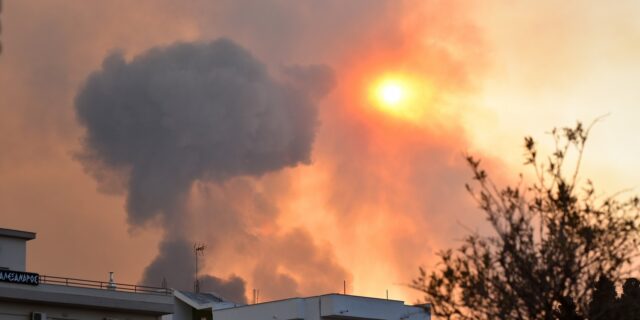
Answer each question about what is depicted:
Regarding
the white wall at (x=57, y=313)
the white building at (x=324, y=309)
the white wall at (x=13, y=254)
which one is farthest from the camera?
the white building at (x=324, y=309)

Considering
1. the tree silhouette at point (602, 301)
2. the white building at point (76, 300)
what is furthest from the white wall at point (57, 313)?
the tree silhouette at point (602, 301)

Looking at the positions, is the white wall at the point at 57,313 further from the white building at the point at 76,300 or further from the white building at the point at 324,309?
the white building at the point at 324,309

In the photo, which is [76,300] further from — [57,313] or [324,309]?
[324,309]

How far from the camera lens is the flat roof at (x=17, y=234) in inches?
2576

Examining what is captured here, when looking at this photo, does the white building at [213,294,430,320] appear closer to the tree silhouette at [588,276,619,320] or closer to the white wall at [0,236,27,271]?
the white wall at [0,236,27,271]

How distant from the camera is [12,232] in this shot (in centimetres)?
6562

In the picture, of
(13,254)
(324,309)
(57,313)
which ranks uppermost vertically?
(13,254)

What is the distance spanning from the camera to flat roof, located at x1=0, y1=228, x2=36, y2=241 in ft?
215

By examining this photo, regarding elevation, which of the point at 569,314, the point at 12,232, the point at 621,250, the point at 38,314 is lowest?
the point at 569,314

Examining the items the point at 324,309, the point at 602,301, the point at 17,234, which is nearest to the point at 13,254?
the point at 17,234

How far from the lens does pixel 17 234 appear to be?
6581 cm

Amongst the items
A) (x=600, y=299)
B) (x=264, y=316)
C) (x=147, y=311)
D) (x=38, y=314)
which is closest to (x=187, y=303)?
(x=264, y=316)

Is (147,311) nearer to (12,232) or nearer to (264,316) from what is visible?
(12,232)

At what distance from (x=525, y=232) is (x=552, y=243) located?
0.73m
